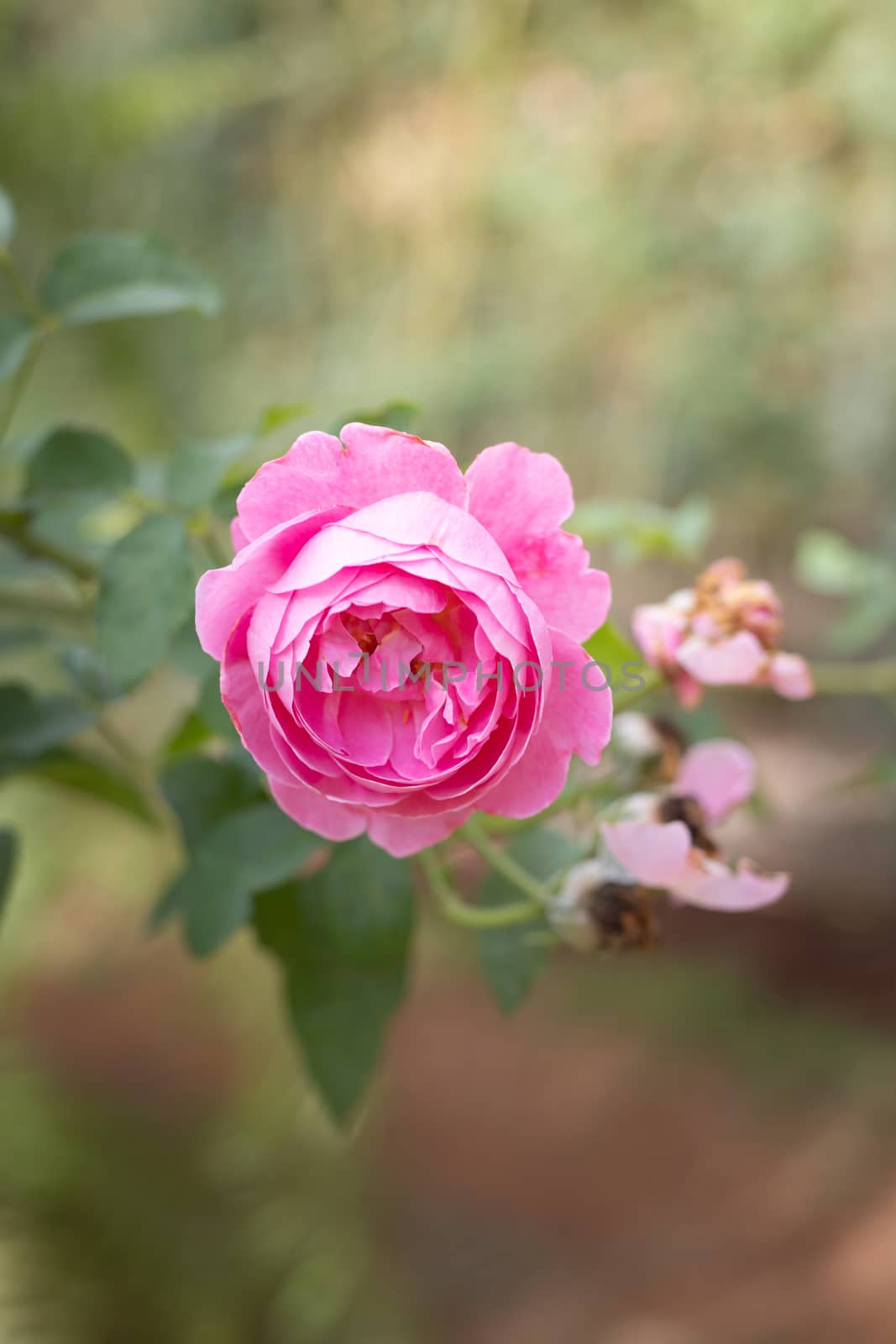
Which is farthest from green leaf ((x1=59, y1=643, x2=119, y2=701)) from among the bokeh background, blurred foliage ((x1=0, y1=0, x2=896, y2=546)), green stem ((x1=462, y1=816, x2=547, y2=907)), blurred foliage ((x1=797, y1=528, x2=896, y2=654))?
blurred foliage ((x1=0, y1=0, x2=896, y2=546))

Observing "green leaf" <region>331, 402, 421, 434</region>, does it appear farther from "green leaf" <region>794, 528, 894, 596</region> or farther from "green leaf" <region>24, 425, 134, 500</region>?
"green leaf" <region>794, 528, 894, 596</region>

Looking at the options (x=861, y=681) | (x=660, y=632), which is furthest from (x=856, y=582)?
(x=660, y=632)

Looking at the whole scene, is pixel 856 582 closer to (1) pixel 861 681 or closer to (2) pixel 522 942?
(1) pixel 861 681

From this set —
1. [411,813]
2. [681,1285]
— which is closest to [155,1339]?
[681,1285]

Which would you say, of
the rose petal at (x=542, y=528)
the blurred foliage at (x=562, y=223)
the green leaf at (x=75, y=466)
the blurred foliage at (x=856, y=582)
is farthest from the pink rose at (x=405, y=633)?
the blurred foliage at (x=562, y=223)

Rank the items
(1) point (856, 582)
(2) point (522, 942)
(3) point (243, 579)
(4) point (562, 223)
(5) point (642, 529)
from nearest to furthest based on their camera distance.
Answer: (3) point (243, 579), (2) point (522, 942), (5) point (642, 529), (1) point (856, 582), (4) point (562, 223)

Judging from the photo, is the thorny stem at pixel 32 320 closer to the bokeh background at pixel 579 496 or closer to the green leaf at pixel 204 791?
the green leaf at pixel 204 791
